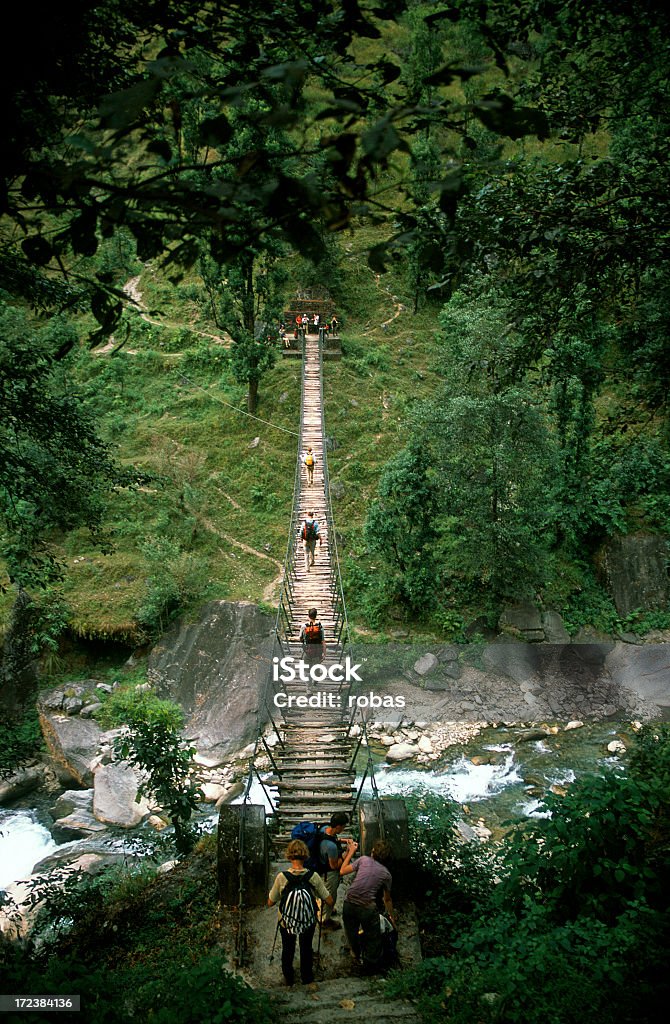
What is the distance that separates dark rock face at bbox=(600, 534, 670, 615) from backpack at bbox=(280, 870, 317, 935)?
11024 millimetres

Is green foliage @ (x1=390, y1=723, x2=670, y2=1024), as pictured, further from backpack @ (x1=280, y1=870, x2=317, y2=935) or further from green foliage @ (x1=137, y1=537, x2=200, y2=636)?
green foliage @ (x1=137, y1=537, x2=200, y2=636)

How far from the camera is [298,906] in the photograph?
3791mm

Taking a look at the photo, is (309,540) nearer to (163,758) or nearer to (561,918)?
(163,758)

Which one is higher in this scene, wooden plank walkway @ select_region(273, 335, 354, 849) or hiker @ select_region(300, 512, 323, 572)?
hiker @ select_region(300, 512, 323, 572)

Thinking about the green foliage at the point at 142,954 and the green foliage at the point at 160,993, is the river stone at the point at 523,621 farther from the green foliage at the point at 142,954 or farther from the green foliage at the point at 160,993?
the green foliage at the point at 160,993

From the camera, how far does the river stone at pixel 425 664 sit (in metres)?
12.4

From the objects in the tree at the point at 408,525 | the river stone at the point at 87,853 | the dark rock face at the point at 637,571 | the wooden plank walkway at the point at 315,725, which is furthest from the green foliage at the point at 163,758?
the dark rock face at the point at 637,571

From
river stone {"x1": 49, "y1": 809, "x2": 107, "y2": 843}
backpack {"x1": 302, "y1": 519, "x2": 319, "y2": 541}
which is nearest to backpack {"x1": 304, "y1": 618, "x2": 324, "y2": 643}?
backpack {"x1": 302, "y1": 519, "x2": 319, "y2": 541}

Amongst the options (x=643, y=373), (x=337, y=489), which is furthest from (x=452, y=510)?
(x=643, y=373)

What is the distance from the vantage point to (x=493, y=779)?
31.9 ft

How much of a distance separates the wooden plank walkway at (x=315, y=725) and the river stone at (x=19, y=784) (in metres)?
4.50

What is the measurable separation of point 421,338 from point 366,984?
21395 millimetres

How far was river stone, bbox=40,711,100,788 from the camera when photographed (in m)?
10.6

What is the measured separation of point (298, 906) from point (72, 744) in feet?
28.2
